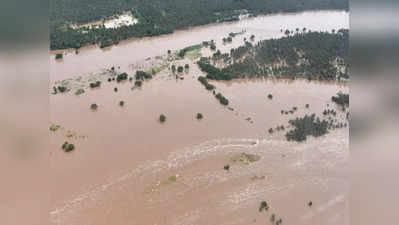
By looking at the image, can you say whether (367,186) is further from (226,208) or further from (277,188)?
(277,188)

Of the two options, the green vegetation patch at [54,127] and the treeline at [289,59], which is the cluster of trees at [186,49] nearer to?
the treeline at [289,59]

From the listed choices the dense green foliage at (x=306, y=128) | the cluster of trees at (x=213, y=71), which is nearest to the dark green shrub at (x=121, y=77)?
the cluster of trees at (x=213, y=71)

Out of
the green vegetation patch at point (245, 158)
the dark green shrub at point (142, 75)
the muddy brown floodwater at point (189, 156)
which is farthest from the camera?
the dark green shrub at point (142, 75)

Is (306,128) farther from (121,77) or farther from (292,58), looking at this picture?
(121,77)

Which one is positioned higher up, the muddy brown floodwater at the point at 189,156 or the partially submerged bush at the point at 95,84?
the partially submerged bush at the point at 95,84

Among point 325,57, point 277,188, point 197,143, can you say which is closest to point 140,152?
point 197,143

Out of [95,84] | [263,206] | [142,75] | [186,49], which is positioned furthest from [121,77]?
[263,206]

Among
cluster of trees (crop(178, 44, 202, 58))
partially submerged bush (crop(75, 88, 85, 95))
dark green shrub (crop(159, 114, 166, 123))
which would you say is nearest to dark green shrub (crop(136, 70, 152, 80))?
partially submerged bush (crop(75, 88, 85, 95))
